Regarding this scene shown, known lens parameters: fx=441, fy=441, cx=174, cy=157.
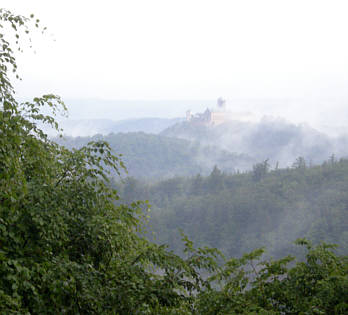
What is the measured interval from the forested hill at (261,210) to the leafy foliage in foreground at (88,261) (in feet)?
290

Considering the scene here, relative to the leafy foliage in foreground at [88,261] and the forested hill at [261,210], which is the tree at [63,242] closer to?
the leafy foliage in foreground at [88,261]

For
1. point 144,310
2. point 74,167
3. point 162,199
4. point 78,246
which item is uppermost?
point 74,167

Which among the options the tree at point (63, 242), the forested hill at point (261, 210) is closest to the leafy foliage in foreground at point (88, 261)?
the tree at point (63, 242)

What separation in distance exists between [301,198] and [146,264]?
113 metres

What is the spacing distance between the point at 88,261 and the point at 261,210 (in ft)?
355

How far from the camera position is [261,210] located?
112 meters

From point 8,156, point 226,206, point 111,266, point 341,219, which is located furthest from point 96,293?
point 226,206

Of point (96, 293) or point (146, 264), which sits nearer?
point (96, 293)

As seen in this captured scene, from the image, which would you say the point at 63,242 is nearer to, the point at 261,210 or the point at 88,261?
the point at 88,261

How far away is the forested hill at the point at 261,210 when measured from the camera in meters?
100

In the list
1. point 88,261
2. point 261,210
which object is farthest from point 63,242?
point 261,210

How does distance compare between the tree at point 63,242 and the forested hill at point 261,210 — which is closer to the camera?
the tree at point 63,242

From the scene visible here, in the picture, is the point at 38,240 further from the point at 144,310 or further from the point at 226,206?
the point at 226,206

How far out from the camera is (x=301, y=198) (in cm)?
11488
